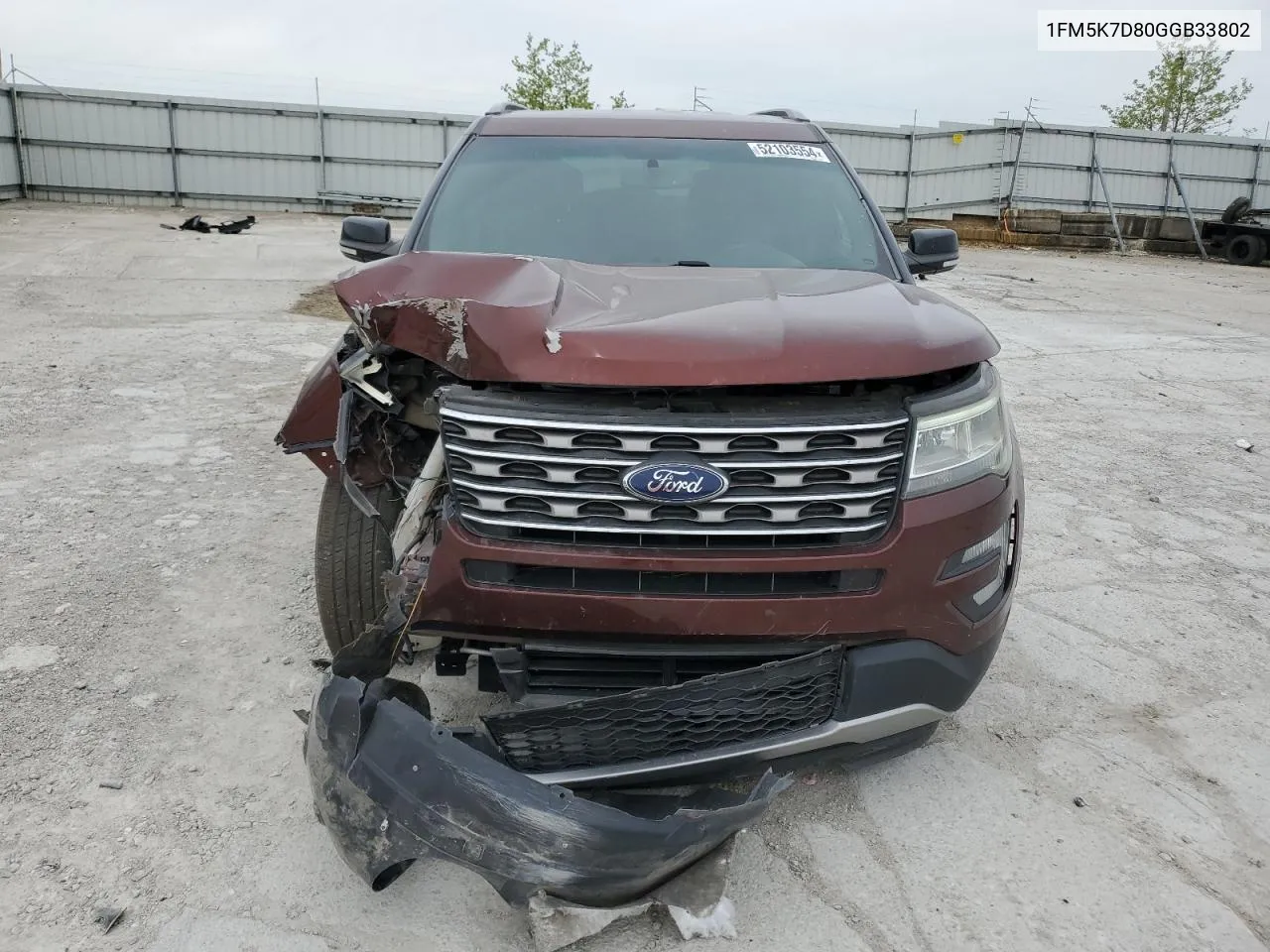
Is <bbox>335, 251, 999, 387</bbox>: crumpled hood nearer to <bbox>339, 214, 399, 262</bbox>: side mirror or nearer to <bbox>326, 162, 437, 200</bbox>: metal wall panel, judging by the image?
<bbox>339, 214, 399, 262</bbox>: side mirror

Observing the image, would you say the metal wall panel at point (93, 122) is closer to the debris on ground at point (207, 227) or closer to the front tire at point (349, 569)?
the debris on ground at point (207, 227)

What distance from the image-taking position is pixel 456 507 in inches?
90.6

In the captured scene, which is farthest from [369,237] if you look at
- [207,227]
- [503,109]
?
[207,227]

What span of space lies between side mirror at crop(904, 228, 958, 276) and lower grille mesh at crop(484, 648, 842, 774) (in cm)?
212

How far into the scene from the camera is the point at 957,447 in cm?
239

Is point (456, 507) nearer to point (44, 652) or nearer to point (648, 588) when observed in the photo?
point (648, 588)

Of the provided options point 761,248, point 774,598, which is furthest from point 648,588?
point 761,248

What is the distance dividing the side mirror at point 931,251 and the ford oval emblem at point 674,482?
2032mm

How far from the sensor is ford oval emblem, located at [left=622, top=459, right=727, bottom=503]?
85.5 inches

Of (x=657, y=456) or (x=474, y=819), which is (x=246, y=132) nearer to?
(x=657, y=456)

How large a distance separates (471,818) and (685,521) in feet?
2.51

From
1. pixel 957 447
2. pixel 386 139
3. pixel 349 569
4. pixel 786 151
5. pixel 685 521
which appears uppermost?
pixel 386 139

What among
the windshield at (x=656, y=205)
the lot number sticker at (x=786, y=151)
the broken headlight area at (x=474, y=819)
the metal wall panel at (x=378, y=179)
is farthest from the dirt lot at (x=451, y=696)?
the metal wall panel at (x=378, y=179)

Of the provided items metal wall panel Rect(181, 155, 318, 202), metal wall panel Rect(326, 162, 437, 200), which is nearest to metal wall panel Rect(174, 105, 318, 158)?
metal wall panel Rect(181, 155, 318, 202)
